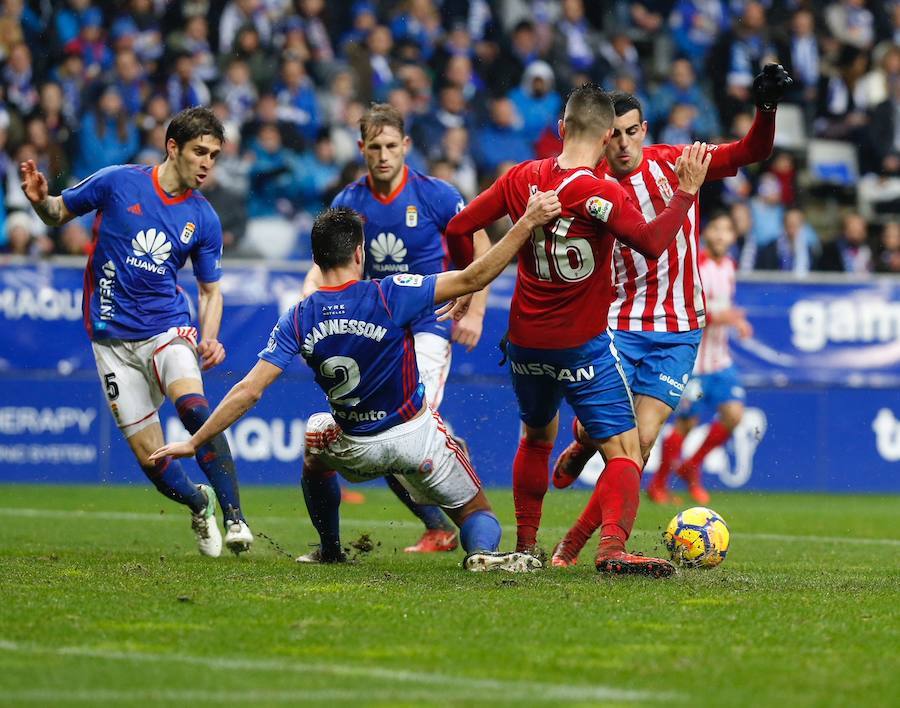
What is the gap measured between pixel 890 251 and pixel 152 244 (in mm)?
11735

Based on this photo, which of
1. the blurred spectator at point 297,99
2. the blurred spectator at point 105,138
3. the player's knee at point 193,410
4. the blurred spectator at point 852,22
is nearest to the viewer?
the player's knee at point 193,410

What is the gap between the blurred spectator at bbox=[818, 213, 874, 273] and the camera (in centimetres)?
1848

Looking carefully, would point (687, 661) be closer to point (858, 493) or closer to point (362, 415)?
point (362, 415)

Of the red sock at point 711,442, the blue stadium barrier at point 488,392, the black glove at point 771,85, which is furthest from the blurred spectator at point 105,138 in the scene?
the black glove at point 771,85

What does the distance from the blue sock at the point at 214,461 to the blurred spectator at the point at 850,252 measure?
36.9 feet

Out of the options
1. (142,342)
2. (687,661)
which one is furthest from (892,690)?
(142,342)

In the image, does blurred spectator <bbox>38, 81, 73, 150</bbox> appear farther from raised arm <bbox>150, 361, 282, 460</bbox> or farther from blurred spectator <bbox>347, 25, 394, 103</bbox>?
raised arm <bbox>150, 361, 282, 460</bbox>

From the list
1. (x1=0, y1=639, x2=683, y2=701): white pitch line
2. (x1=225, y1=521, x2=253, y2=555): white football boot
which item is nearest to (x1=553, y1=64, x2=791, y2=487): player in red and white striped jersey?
(x1=225, y1=521, x2=253, y2=555): white football boot

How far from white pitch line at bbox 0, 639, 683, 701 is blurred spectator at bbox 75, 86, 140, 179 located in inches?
485

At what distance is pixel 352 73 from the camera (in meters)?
18.9

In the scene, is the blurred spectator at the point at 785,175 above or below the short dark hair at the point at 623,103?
above

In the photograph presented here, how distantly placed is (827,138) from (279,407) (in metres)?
9.08

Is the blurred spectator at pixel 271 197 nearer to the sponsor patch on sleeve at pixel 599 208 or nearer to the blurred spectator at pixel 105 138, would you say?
the blurred spectator at pixel 105 138

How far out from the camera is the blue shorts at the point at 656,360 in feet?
27.2
